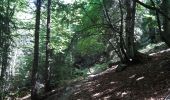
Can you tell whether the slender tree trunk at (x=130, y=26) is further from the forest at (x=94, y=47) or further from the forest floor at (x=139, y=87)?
the forest floor at (x=139, y=87)

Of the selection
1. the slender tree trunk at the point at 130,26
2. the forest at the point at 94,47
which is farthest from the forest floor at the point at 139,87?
the slender tree trunk at the point at 130,26

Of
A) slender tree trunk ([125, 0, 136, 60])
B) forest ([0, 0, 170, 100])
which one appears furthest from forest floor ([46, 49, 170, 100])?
slender tree trunk ([125, 0, 136, 60])

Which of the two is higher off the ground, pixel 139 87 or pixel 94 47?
pixel 94 47

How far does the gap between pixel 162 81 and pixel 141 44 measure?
2020cm

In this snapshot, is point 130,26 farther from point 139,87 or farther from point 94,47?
point 94,47

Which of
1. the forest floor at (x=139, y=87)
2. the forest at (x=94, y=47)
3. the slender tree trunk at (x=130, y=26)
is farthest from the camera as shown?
the slender tree trunk at (x=130, y=26)

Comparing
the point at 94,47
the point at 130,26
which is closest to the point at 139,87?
the point at 130,26

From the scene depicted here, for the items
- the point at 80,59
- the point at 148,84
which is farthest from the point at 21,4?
the point at 80,59

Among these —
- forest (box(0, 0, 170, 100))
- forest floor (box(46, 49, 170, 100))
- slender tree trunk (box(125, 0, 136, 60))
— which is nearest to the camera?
forest floor (box(46, 49, 170, 100))

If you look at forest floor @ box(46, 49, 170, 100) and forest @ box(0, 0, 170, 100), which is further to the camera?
forest @ box(0, 0, 170, 100)

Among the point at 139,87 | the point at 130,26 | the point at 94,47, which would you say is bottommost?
the point at 139,87

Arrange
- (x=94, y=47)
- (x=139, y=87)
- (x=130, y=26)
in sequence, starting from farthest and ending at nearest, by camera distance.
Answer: (x=94, y=47) < (x=130, y=26) < (x=139, y=87)

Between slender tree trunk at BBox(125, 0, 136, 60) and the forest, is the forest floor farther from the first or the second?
slender tree trunk at BBox(125, 0, 136, 60)

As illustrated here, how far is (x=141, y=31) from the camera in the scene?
29.9 meters
